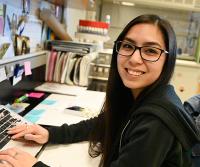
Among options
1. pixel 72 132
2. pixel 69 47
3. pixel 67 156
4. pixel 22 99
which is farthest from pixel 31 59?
pixel 67 156

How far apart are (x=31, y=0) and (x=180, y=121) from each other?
1.44m

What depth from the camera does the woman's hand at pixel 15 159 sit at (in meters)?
0.82

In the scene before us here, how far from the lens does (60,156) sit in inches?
39.1

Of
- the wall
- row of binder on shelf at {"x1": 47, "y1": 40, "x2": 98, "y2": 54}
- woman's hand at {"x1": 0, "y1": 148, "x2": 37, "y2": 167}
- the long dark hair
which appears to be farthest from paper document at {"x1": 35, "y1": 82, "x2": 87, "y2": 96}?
woman's hand at {"x1": 0, "y1": 148, "x2": 37, "y2": 167}

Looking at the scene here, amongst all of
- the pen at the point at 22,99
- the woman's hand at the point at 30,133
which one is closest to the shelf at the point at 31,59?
the pen at the point at 22,99

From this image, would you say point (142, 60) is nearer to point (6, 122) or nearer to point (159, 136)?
point (159, 136)

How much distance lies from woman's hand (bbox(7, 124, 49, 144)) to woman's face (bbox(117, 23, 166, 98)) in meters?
0.41

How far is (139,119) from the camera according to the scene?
2.61 ft

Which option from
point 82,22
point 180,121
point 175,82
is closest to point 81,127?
point 180,121

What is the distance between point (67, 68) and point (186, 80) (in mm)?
2221

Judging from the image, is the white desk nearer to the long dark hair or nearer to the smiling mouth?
the long dark hair

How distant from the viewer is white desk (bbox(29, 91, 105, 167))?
96 centimetres

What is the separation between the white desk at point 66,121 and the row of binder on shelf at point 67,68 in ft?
0.71

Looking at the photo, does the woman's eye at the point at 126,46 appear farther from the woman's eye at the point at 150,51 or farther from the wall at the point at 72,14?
the wall at the point at 72,14
